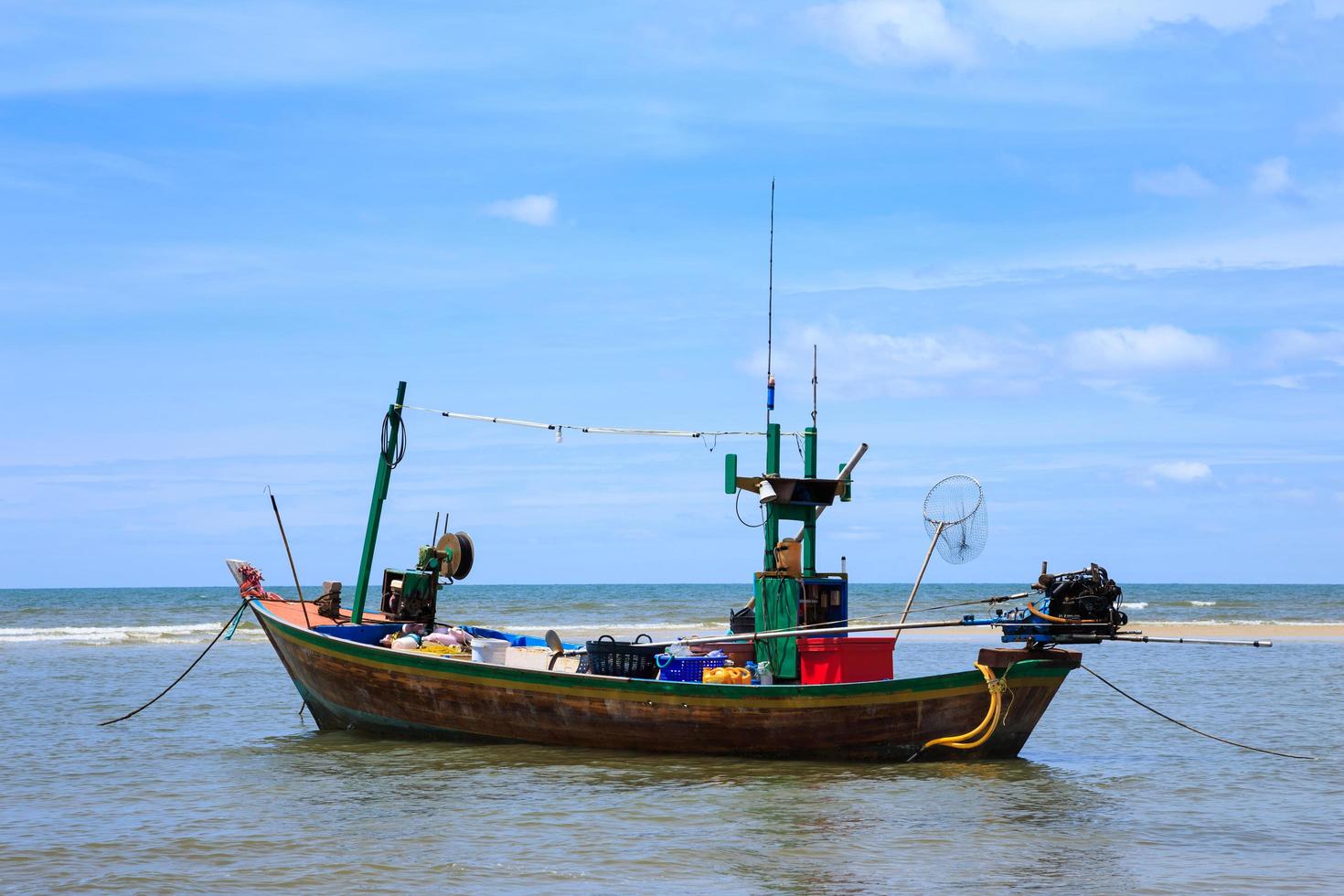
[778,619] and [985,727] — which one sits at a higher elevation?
[778,619]

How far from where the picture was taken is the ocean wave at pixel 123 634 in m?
45.0

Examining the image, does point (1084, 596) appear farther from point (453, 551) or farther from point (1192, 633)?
point (1192, 633)

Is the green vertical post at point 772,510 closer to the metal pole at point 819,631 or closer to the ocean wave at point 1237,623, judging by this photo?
the metal pole at point 819,631

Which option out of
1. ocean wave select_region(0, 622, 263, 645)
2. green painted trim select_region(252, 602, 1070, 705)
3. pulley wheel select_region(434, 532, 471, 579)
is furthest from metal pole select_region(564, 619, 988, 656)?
ocean wave select_region(0, 622, 263, 645)

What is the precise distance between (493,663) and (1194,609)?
61.3m

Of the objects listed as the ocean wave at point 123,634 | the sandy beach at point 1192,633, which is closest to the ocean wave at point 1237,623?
the sandy beach at point 1192,633

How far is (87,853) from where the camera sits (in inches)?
474

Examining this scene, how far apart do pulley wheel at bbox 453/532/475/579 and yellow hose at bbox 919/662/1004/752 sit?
25.8 ft

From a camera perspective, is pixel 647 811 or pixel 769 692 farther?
Result: pixel 769 692

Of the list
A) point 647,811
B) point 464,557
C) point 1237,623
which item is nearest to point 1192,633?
point 1237,623

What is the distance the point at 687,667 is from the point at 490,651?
8.94 ft

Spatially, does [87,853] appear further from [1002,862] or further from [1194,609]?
[1194,609]

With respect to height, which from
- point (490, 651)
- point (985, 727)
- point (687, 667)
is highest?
point (490, 651)

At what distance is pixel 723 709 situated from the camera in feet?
52.2
